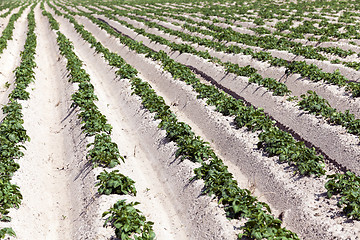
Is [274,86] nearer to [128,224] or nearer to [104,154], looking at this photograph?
[104,154]

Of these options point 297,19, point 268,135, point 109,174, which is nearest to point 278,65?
point 268,135

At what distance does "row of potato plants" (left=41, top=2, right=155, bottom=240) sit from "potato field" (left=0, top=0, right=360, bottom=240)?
5cm

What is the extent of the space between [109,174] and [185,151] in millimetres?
3018

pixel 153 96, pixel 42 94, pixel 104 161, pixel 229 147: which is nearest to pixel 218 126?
pixel 229 147

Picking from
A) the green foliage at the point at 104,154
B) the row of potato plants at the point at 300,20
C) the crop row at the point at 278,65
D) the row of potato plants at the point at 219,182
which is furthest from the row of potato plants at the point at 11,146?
the row of potato plants at the point at 300,20

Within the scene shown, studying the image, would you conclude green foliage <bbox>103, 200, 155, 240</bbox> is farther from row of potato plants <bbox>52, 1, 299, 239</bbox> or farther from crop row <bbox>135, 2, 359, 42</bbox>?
crop row <bbox>135, 2, 359, 42</bbox>

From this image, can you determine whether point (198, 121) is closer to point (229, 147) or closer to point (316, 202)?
point (229, 147)

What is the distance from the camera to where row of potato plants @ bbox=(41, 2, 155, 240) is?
26.9 feet

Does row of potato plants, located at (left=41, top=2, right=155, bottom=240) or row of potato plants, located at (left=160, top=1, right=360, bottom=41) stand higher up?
row of potato plants, located at (left=41, top=2, right=155, bottom=240)

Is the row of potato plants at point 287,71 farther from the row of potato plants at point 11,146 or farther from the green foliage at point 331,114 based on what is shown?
the row of potato plants at point 11,146

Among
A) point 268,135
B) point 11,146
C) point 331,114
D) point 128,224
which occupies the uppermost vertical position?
point 11,146

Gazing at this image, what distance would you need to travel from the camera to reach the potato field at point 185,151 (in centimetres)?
891

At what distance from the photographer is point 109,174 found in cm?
1010

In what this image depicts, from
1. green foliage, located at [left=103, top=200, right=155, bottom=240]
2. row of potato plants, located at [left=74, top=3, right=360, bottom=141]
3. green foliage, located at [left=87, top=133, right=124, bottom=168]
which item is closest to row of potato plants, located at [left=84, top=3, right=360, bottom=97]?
row of potato plants, located at [left=74, top=3, right=360, bottom=141]
